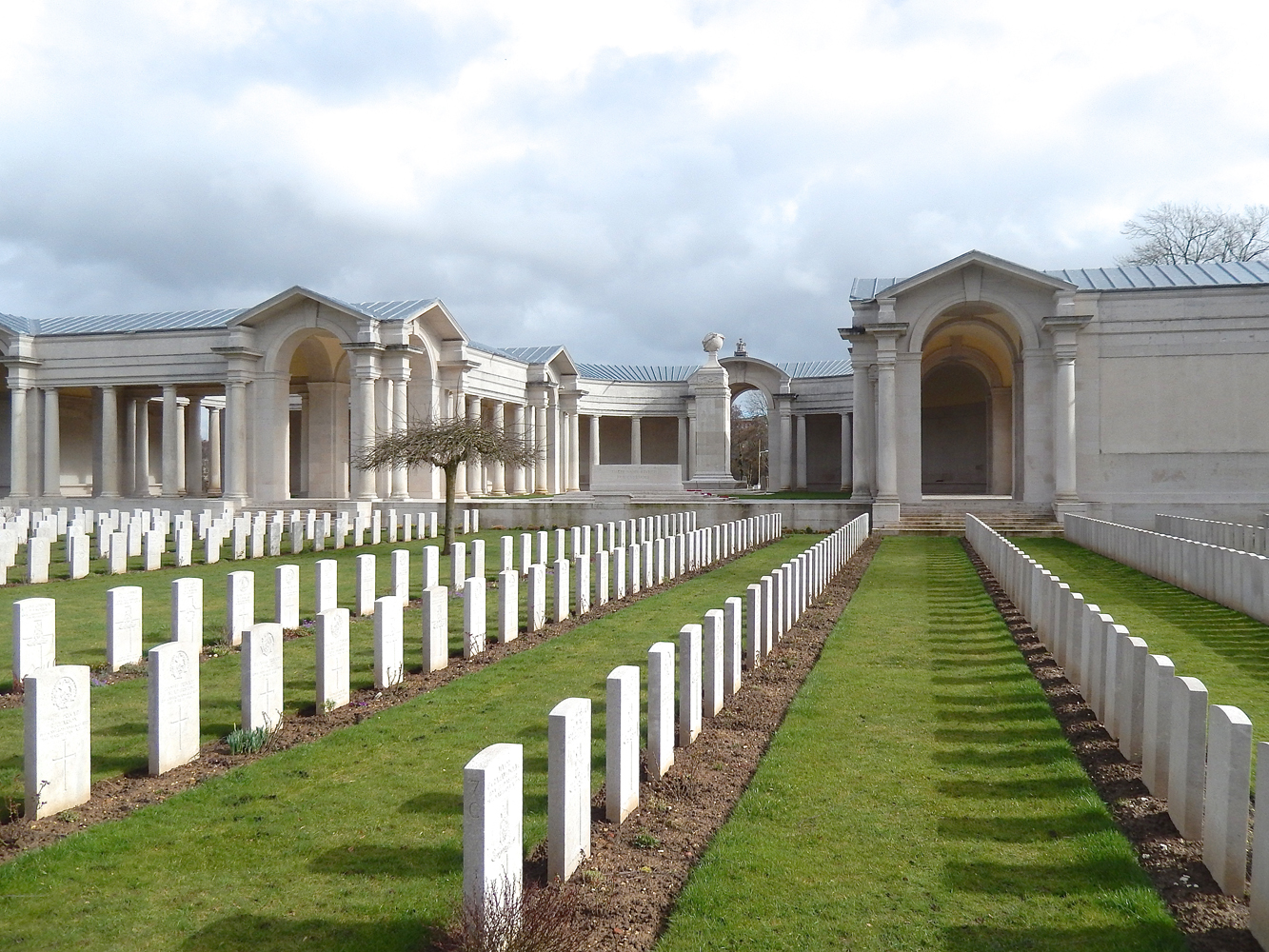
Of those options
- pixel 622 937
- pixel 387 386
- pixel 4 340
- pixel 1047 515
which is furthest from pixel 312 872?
pixel 4 340

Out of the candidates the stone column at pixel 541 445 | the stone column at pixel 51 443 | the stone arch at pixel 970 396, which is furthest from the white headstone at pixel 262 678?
the stone column at pixel 541 445

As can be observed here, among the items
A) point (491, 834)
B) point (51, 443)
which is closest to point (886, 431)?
point (491, 834)

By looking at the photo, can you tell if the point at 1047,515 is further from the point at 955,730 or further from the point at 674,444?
the point at 674,444

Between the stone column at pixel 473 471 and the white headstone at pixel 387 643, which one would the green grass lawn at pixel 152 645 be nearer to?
the white headstone at pixel 387 643

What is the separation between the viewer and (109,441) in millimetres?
35625

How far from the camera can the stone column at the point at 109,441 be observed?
35281 mm

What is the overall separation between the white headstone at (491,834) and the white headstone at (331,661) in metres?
3.73

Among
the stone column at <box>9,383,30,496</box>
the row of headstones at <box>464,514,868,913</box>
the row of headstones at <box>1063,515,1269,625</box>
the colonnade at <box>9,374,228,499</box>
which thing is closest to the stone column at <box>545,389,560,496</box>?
the colonnade at <box>9,374,228,499</box>

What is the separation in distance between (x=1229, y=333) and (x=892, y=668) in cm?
2467

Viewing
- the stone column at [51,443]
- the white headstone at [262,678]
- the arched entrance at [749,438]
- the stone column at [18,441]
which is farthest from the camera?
the arched entrance at [749,438]

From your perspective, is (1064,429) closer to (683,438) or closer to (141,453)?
(683,438)

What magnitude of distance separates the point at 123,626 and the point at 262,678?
249 centimetres

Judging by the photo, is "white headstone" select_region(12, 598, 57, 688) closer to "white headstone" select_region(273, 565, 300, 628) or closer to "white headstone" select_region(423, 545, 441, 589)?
"white headstone" select_region(273, 565, 300, 628)

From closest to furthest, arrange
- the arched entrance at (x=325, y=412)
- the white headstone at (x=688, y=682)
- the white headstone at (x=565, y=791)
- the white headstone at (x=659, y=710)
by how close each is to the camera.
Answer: the white headstone at (x=565, y=791) → the white headstone at (x=659, y=710) → the white headstone at (x=688, y=682) → the arched entrance at (x=325, y=412)
